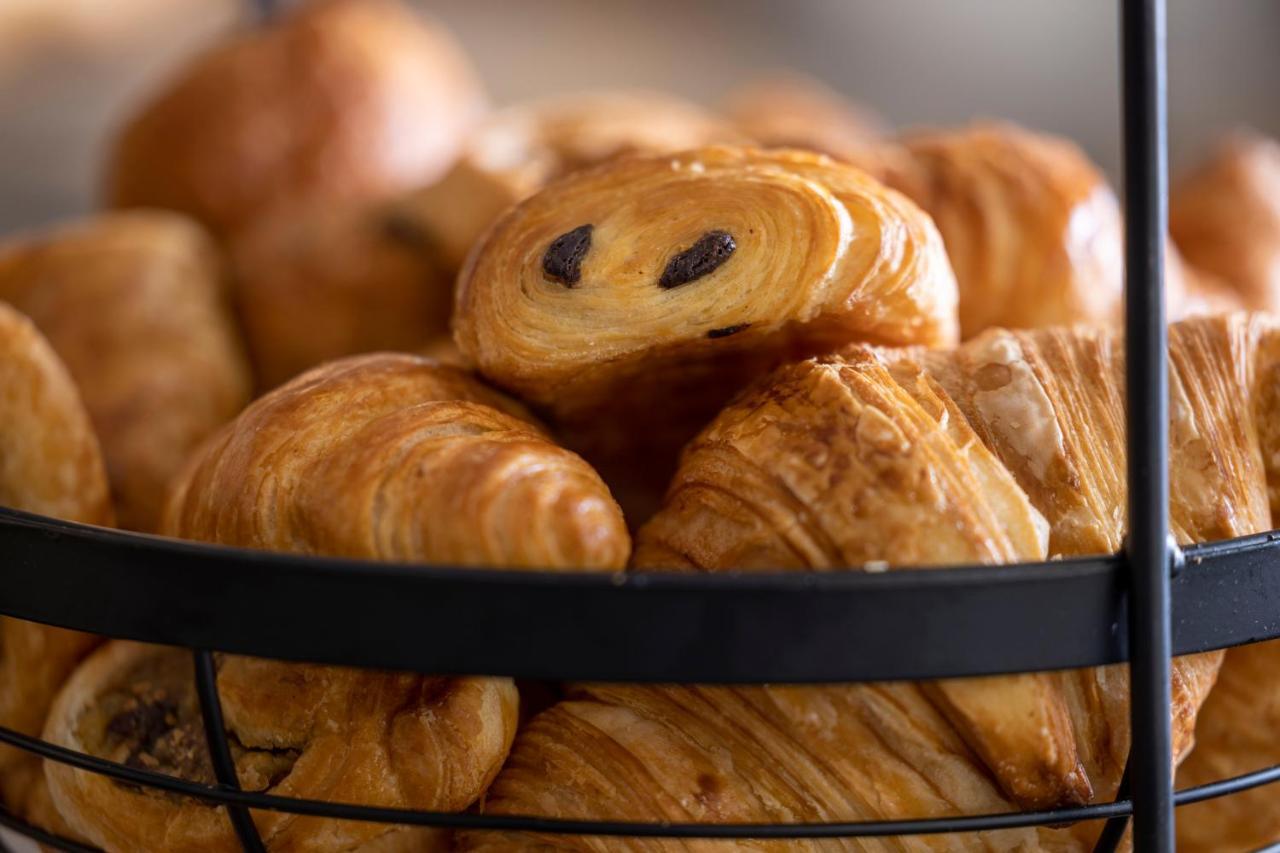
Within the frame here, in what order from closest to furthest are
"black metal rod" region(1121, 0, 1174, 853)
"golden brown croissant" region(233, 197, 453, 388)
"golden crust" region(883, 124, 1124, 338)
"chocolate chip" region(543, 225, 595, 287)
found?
"black metal rod" region(1121, 0, 1174, 853) < "chocolate chip" region(543, 225, 595, 287) < "golden crust" region(883, 124, 1124, 338) < "golden brown croissant" region(233, 197, 453, 388)

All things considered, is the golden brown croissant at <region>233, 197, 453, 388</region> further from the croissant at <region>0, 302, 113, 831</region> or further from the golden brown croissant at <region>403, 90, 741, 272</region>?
the croissant at <region>0, 302, 113, 831</region>

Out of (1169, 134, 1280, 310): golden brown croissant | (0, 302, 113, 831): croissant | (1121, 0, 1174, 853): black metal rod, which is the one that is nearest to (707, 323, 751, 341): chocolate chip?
(1121, 0, 1174, 853): black metal rod

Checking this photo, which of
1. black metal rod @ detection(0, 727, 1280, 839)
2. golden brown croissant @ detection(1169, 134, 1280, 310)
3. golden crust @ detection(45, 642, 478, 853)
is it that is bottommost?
golden crust @ detection(45, 642, 478, 853)

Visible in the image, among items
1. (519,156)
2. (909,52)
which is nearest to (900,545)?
(519,156)

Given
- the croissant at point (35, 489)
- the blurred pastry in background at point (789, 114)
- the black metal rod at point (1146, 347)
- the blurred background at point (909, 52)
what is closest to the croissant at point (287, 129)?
the blurred pastry in background at point (789, 114)

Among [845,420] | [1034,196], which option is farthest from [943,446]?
[1034,196]

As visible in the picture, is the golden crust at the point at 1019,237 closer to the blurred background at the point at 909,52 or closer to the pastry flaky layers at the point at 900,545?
the pastry flaky layers at the point at 900,545

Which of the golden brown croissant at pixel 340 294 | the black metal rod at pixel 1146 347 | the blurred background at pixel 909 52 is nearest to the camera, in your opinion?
the black metal rod at pixel 1146 347
